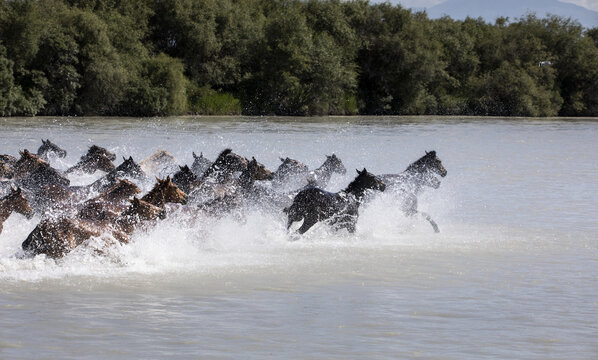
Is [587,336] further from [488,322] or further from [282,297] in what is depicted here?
[282,297]

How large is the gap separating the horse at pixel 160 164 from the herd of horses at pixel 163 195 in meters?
0.02

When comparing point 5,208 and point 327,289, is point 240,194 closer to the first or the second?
point 5,208

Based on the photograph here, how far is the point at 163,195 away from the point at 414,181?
4154mm

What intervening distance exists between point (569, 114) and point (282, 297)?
53.0 m

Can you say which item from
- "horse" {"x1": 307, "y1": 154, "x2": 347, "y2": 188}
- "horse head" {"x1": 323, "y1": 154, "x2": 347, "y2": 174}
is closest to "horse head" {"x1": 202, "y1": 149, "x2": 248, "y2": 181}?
"horse" {"x1": 307, "y1": 154, "x2": 347, "y2": 188}

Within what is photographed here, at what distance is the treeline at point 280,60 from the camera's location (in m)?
39.0

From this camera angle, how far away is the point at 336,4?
55250 mm

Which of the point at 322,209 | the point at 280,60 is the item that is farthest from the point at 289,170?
the point at 280,60

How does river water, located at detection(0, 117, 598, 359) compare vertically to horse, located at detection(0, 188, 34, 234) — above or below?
below

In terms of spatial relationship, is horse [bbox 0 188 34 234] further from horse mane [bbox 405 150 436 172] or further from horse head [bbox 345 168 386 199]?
horse mane [bbox 405 150 436 172]

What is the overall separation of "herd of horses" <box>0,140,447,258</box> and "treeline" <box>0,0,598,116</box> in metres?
25.5

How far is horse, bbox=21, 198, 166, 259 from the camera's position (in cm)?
774

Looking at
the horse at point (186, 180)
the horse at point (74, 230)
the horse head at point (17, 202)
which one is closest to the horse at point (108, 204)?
the horse at point (74, 230)

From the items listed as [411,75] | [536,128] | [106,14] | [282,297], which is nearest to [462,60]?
[411,75]
